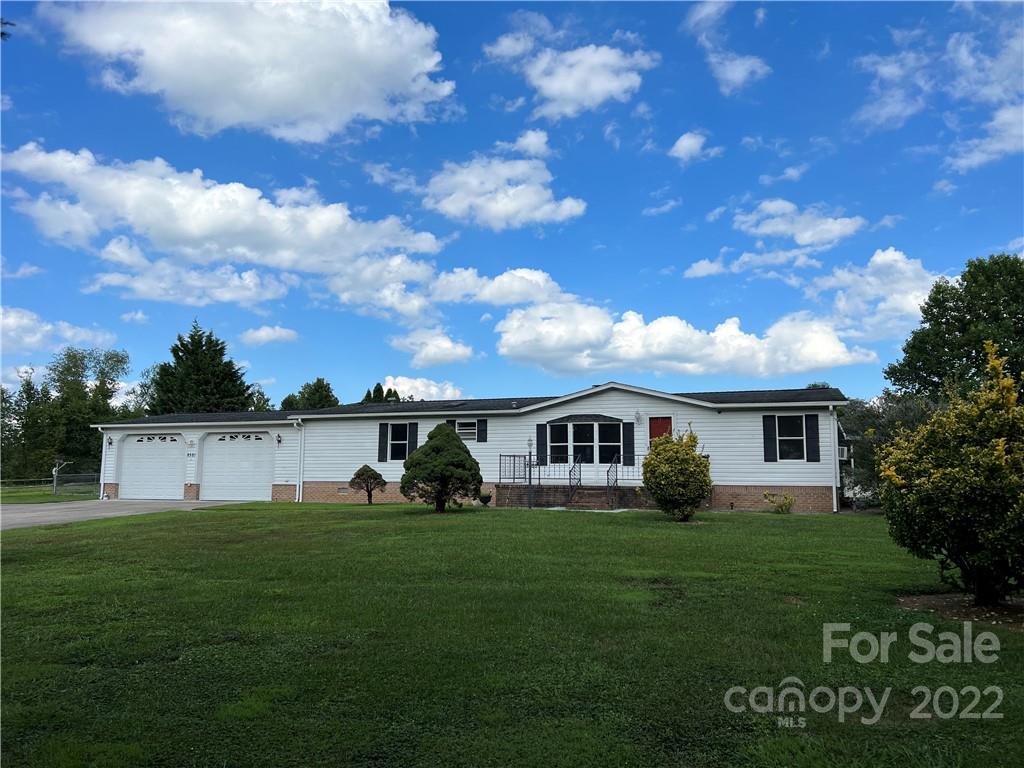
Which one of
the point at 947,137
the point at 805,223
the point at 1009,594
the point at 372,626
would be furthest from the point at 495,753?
the point at 805,223

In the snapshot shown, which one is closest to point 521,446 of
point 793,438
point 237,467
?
point 793,438

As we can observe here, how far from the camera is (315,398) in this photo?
4675cm

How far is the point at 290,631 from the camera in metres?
5.21

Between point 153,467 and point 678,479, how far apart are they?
20985mm

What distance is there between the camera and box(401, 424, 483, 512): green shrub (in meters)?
15.5

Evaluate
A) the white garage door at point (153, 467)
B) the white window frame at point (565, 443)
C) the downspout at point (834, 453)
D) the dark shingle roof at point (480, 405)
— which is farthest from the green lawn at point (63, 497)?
the downspout at point (834, 453)

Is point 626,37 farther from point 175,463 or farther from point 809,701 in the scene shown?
point 175,463

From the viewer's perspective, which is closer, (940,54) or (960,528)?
(960,528)

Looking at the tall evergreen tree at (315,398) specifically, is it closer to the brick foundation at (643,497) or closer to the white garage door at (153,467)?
the white garage door at (153,467)

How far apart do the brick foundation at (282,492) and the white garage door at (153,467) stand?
3899 mm

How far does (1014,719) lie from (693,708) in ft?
5.27

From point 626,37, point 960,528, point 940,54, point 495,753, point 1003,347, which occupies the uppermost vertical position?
point 626,37

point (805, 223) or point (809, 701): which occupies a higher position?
point (805, 223)

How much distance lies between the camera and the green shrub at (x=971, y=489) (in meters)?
5.34
